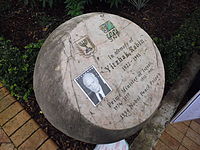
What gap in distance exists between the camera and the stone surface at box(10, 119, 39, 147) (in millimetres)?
1971

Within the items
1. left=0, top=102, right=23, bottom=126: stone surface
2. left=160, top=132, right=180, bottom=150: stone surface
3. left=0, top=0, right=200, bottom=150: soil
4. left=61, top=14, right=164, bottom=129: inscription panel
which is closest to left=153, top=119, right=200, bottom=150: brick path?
left=160, top=132, right=180, bottom=150: stone surface

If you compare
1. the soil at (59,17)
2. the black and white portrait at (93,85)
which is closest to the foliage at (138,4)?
the soil at (59,17)

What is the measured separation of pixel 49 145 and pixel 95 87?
43.0 inches

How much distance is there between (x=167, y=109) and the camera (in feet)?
8.00

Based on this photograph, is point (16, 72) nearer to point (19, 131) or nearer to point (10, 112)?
point (10, 112)

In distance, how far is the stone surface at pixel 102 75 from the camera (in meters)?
1.33

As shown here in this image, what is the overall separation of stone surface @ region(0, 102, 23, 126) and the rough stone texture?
5.11 ft

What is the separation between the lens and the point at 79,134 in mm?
1377

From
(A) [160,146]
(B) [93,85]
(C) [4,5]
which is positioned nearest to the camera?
(B) [93,85]

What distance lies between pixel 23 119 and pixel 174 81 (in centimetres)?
222

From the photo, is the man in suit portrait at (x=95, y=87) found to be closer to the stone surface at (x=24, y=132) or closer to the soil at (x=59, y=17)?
the stone surface at (x=24, y=132)

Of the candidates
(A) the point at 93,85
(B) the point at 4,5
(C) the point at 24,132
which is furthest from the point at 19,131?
(B) the point at 4,5

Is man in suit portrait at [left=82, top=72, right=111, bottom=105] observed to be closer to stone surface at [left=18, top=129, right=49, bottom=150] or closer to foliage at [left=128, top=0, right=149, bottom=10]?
stone surface at [left=18, top=129, right=49, bottom=150]

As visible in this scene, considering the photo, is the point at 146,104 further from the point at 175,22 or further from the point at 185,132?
the point at 175,22
